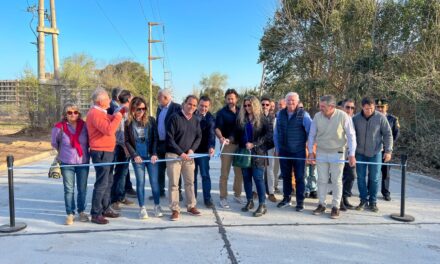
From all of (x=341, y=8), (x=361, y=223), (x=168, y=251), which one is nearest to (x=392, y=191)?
(x=361, y=223)

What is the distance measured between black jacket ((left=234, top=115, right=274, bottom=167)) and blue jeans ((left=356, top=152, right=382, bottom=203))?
165 cm

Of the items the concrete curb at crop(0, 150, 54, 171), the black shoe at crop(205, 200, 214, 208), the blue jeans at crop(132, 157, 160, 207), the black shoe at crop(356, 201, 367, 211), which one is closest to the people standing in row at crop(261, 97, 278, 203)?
the black shoe at crop(205, 200, 214, 208)

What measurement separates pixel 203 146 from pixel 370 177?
2.86m

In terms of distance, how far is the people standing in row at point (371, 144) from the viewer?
5879 millimetres

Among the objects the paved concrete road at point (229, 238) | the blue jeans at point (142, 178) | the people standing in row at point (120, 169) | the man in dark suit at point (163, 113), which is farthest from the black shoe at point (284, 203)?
the people standing in row at point (120, 169)

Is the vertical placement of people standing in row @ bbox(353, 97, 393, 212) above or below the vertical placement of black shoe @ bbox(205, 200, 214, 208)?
above

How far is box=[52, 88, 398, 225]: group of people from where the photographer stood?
5.09 metres

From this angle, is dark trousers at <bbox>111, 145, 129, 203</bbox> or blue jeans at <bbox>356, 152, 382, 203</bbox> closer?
dark trousers at <bbox>111, 145, 129, 203</bbox>

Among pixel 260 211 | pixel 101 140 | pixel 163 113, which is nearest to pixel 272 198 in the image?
pixel 260 211

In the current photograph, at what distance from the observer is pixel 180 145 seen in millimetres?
5422

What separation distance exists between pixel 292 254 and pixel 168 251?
1442mm

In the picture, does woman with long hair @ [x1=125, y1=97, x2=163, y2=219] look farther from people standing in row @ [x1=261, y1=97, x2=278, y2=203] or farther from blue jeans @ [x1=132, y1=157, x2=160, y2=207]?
people standing in row @ [x1=261, y1=97, x2=278, y2=203]

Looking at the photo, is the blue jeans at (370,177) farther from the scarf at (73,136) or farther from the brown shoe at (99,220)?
the scarf at (73,136)

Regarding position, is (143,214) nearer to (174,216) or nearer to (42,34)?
(174,216)
